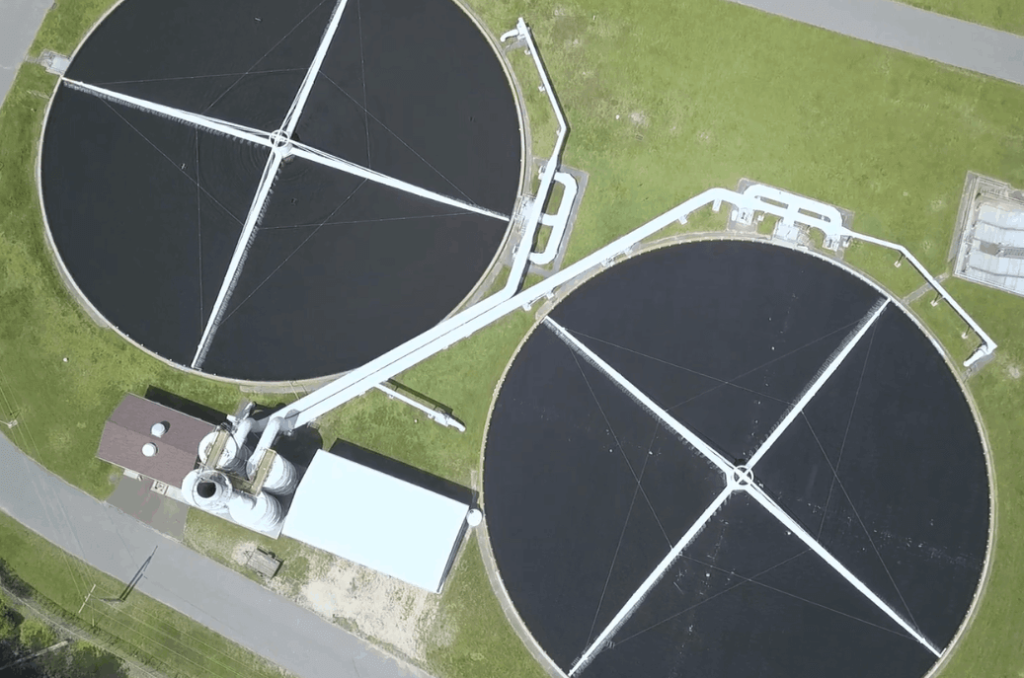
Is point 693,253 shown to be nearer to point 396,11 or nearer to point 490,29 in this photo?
point 490,29

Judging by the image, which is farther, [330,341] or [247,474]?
[330,341]

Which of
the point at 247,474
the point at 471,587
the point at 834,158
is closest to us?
the point at 247,474

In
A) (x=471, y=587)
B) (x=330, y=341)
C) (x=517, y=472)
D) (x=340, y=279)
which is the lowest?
(x=471, y=587)

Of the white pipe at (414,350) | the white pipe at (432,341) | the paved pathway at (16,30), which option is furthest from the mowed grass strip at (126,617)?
the paved pathway at (16,30)

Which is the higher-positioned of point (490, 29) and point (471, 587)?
point (490, 29)

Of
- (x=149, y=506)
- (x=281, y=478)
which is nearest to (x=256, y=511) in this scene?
(x=281, y=478)

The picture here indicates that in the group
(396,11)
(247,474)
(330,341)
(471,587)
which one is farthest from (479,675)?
(396,11)

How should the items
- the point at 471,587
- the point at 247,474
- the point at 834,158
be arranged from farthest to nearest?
the point at 834,158 < the point at 471,587 < the point at 247,474
